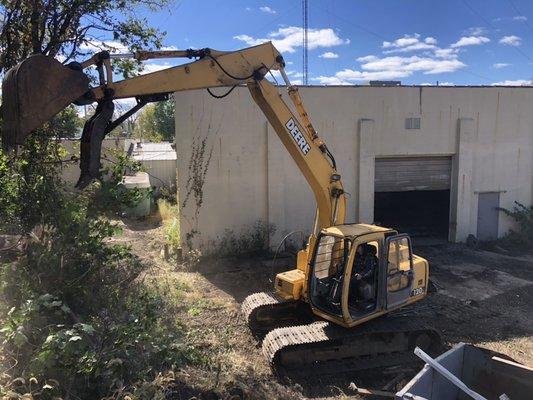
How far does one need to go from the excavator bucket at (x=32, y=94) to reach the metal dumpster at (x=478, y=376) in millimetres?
4614

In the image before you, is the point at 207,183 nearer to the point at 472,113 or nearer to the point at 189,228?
the point at 189,228

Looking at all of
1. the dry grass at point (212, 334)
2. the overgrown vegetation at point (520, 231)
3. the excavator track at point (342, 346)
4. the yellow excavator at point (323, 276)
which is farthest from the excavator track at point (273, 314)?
the overgrown vegetation at point (520, 231)

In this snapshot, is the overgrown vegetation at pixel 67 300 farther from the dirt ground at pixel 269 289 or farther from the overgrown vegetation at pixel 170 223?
the overgrown vegetation at pixel 170 223

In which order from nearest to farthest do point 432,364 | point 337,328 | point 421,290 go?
point 432,364, point 337,328, point 421,290

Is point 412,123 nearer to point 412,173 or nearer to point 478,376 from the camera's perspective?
point 412,173

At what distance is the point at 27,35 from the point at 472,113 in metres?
12.7

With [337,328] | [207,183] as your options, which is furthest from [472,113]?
[337,328]

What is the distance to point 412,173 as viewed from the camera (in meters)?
15.2

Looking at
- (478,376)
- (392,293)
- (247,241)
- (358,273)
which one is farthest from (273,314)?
(247,241)

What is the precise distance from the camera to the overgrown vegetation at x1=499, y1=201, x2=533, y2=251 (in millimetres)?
15305

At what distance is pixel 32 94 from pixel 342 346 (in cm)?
533

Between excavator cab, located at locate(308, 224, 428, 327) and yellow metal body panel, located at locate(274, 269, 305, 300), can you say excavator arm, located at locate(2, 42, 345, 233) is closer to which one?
excavator cab, located at locate(308, 224, 428, 327)

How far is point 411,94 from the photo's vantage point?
1460 cm

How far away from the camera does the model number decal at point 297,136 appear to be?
25.0 feet
